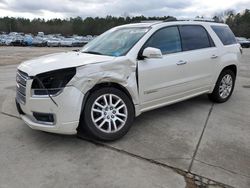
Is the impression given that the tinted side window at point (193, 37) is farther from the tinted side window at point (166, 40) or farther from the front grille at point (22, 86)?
the front grille at point (22, 86)

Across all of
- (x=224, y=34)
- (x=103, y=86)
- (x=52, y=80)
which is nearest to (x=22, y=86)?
(x=52, y=80)

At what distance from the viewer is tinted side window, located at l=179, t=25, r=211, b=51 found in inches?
196

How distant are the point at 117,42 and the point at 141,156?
2.00 m

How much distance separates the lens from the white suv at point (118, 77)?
359 centimetres

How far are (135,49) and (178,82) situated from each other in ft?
3.53

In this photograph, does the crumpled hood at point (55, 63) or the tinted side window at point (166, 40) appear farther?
the tinted side window at point (166, 40)

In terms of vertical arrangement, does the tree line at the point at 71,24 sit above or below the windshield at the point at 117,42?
above

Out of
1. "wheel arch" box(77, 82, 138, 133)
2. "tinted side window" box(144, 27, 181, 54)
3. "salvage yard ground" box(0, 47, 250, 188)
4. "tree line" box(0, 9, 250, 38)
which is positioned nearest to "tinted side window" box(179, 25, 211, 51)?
"tinted side window" box(144, 27, 181, 54)

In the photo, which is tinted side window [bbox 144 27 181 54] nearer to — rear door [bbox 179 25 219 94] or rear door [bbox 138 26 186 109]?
rear door [bbox 138 26 186 109]

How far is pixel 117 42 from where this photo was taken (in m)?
4.66

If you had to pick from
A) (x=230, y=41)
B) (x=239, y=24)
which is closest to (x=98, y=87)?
(x=230, y=41)

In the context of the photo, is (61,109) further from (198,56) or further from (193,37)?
(193,37)

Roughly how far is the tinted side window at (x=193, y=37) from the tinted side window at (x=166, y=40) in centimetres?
15

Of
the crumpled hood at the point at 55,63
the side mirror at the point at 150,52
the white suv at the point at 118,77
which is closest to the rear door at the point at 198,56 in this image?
the white suv at the point at 118,77
